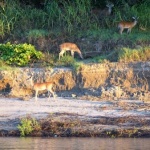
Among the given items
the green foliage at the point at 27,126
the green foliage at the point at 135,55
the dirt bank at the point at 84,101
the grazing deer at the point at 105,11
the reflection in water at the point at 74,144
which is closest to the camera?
the reflection in water at the point at 74,144

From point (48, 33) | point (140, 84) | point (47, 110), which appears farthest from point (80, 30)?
point (47, 110)

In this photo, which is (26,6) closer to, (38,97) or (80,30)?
(80,30)

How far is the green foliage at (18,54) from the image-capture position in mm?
23031

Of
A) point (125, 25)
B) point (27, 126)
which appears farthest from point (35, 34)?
point (27, 126)

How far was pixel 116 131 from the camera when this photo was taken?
61.1ft

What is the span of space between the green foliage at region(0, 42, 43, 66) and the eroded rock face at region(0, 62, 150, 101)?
2.59 feet

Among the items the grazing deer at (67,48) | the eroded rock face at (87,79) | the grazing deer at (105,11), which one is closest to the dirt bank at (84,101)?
the eroded rock face at (87,79)

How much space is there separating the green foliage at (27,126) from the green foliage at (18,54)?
14.9ft

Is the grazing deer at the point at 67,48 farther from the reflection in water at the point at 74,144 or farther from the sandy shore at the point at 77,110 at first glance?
the reflection in water at the point at 74,144

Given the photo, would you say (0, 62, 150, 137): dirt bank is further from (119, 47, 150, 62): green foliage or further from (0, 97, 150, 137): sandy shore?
(119, 47, 150, 62): green foliage

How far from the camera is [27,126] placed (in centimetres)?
1850

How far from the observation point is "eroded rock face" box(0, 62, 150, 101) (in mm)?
21594

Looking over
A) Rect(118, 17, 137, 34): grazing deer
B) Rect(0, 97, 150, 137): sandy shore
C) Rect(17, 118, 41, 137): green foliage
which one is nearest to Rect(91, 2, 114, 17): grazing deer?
Rect(118, 17, 137, 34): grazing deer

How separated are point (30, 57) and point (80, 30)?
2.60 metres
